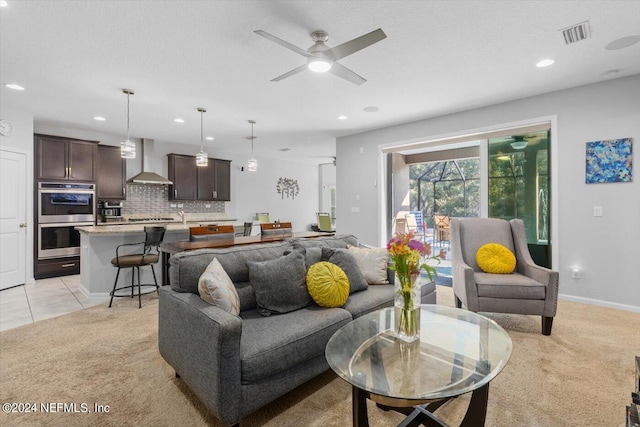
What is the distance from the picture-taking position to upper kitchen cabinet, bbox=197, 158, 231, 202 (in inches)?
281

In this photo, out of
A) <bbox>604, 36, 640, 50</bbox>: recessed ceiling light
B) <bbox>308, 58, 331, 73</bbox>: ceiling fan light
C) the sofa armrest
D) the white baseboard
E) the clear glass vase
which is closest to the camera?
the sofa armrest

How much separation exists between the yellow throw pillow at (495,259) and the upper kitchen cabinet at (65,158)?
Answer: 20.6ft

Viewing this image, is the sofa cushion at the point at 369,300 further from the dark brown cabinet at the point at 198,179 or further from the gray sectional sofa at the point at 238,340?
the dark brown cabinet at the point at 198,179

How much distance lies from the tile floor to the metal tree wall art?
5422 mm

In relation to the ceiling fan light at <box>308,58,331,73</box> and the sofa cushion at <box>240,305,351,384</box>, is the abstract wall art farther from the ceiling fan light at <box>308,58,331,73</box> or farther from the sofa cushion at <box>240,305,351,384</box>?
the sofa cushion at <box>240,305,351,384</box>

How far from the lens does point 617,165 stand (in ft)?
11.5

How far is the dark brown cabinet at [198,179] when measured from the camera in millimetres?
6750

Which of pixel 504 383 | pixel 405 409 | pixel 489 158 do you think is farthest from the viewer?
pixel 489 158

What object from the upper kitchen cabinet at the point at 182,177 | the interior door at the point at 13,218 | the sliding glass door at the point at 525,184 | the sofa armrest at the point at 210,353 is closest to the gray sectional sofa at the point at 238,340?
the sofa armrest at the point at 210,353

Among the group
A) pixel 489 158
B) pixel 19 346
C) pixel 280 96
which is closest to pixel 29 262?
pixel 19 346

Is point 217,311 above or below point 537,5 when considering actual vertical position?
A: below

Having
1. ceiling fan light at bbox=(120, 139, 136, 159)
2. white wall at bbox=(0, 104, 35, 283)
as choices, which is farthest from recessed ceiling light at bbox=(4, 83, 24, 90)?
ceiling fan light at bbox=(120, 139, 136, 159)

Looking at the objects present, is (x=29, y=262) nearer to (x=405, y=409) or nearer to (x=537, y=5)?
(x=405, y=409)

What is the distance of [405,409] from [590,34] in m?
3.28
